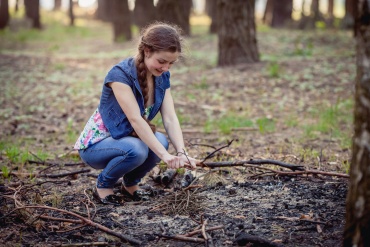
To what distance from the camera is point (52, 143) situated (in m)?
5.86

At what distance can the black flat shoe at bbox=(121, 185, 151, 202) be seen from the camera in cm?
377

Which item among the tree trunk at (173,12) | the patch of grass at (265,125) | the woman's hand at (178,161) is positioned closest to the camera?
the woman's hand at (178,161)

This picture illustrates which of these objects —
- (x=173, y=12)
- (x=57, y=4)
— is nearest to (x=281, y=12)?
(x=173, y=12)

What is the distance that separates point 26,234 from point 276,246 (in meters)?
1.59

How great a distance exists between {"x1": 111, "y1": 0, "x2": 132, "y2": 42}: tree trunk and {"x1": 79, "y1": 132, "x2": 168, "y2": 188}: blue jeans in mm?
12639

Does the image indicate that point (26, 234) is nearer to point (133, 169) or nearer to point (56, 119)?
point (133, 169)

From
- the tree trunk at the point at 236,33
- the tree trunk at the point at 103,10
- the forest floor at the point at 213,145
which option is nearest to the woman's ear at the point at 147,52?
the forest floor at the point at 213,145

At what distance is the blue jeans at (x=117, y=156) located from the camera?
3525 mm

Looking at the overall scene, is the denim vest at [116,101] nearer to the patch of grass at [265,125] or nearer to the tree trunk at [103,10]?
the patch of grass at [265,125]

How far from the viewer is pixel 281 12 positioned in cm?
1861

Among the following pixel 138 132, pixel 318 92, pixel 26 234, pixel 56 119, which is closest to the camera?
pixel 26 234

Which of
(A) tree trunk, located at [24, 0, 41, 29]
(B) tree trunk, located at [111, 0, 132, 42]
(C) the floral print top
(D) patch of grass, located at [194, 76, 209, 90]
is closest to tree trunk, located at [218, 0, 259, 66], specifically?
(D) patch of grass, located at [194, 76, 209, 90]

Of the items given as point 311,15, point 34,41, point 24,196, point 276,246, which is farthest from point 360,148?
point 34,41

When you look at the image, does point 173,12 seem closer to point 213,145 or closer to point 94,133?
point 213,145
